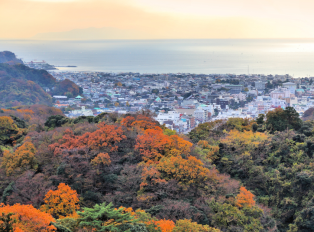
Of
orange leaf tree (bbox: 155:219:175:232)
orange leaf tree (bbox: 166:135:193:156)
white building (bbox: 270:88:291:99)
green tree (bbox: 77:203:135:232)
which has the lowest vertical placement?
orange leaf tree (bbox: 155:219:175:232)

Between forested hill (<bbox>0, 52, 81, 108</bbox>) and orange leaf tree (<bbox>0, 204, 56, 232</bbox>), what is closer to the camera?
orange leaf tree (<bbox>0, 204, 56, 232</bbox>)

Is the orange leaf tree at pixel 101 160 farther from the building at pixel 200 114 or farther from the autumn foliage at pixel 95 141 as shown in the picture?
the building at pixel 200 114

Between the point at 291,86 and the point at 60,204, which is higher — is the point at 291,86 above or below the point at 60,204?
above

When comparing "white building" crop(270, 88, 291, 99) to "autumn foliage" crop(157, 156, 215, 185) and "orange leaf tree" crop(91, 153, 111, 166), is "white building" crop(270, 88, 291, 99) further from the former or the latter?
"orange leaf tree" crop(91, 153, 111, 166)

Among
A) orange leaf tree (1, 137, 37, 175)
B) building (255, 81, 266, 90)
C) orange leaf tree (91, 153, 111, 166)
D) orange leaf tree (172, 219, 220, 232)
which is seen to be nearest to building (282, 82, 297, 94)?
building (255, 81, 266, 90)

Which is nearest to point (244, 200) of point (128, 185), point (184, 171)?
point (184, 171)

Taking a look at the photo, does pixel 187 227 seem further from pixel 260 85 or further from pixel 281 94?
pixel 260 85

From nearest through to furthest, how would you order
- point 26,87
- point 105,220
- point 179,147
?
point 105,220 < point 179,147 < point 26,87

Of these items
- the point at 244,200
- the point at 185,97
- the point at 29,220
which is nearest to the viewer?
Result: the point at 29,220
